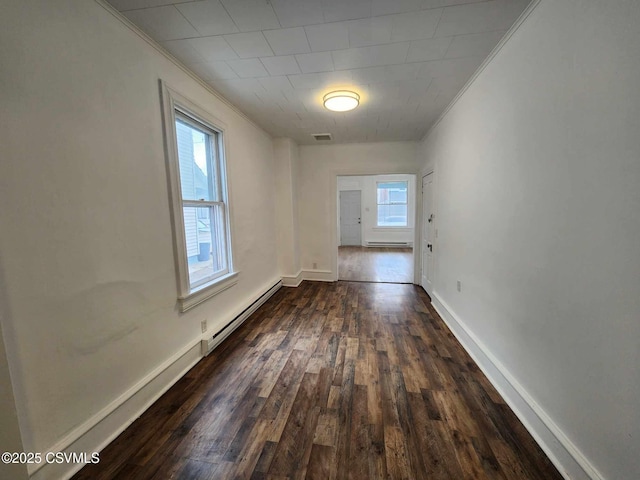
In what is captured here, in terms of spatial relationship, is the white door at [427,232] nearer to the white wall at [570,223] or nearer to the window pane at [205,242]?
the white wall at [570,223]

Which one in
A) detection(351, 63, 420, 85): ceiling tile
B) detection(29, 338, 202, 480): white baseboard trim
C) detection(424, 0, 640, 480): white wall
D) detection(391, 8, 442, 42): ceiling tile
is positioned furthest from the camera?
detection(351, 63, 420, 85): ceiling tile

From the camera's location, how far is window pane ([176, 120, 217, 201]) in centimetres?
235

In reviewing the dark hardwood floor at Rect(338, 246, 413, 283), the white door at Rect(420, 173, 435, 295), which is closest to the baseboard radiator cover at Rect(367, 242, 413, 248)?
the dark hardwood floor at Rect(338, 246, 413, 283)

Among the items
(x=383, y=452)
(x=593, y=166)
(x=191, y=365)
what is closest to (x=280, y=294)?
(x=191, y=365)

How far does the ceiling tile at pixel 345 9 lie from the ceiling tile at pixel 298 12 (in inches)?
1.7

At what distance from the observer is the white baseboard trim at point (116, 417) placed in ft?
4.12

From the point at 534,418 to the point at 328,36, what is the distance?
280 cm

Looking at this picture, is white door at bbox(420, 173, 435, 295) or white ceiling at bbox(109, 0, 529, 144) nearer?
white ceiling at bbox(109, 0, 529, 144)

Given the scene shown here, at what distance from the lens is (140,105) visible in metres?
1.77

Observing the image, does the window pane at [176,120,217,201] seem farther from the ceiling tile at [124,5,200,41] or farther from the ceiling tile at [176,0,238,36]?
the ceiling tile at [176,0,238,36]

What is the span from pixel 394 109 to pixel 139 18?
8.39ft

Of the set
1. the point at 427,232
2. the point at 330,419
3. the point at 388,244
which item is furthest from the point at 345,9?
the point at 388,244

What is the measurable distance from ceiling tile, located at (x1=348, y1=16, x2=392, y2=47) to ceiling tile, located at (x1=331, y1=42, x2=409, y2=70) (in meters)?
0.07

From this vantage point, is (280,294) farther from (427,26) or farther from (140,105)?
(427,26)
